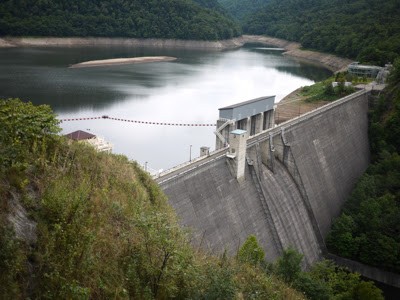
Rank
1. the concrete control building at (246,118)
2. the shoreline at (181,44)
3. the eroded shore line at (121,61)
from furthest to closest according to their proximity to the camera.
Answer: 1. the shoreline at (181,44)
2. the eroded shore line at (121,61)
3. the concrete control building at (246,118)

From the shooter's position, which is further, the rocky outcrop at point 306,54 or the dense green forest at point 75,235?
the rocky outcrop at point 306,54

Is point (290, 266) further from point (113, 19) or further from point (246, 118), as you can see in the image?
point (113, 19)

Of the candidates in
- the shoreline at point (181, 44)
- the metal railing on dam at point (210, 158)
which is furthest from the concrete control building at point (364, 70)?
the metal railing on dam at point (210, 158)

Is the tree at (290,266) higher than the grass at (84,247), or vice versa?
the grass at (84,247)

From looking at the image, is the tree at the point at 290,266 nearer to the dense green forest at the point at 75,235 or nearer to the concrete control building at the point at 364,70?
the dense green forest at the point at 75,235

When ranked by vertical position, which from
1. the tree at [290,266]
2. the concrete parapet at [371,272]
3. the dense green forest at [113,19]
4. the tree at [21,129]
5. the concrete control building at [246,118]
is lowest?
the concrete parapet at [371,272]

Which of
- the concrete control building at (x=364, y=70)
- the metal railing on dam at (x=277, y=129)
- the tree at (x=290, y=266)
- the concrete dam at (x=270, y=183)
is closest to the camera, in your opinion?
the tree at (x=290, y=266)

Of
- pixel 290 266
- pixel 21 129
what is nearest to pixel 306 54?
pixel 290 266
